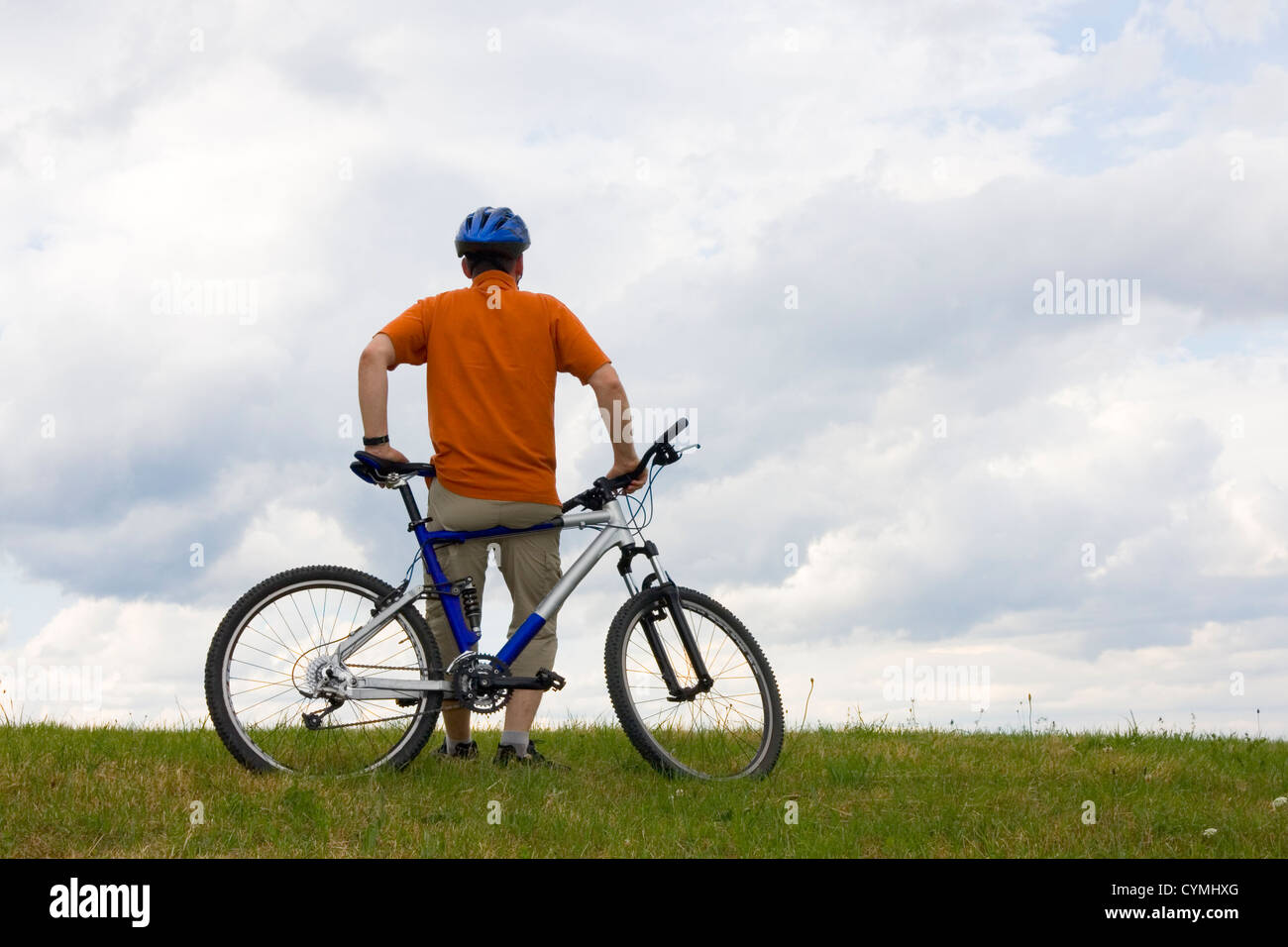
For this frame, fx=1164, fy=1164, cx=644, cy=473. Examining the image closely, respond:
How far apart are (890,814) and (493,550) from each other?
2.82 meters

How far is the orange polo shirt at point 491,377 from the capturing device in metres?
7.08

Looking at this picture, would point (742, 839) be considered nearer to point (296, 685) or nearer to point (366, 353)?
point (296, 685)

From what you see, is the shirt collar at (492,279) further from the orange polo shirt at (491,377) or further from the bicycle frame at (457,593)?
the bicycle frame at (457,593)

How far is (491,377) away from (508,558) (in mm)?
1120

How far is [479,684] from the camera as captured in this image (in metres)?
6.91

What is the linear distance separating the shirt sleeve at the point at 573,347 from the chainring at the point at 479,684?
1864mm

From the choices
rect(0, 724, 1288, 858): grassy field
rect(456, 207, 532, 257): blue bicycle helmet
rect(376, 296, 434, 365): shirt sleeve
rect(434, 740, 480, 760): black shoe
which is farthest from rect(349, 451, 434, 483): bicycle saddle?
rect(434, 740, 480, 760): black shoe

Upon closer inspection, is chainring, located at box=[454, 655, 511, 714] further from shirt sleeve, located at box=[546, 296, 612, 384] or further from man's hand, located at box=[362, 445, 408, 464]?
shirt sleeve, located at box=[546, 296, 612, 384]

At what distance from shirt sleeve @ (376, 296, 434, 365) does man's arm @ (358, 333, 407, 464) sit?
2.9 inches

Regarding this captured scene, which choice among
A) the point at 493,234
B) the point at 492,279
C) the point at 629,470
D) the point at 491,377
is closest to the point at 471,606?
the point at 629,470

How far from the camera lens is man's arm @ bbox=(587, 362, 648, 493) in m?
7.34

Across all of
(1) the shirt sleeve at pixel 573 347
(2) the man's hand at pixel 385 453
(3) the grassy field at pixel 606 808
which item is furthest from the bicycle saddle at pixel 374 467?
(3) the grassy field at pixel 606 808
